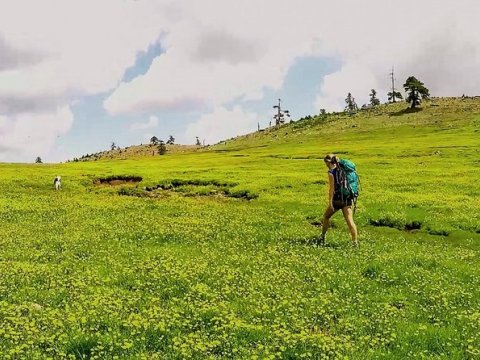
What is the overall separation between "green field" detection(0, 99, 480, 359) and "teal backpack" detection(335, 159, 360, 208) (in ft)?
7.98

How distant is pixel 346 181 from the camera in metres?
24.2

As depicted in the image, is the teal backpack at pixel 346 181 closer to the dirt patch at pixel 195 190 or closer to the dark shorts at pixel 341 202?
the dark shorts at pixel 341 202

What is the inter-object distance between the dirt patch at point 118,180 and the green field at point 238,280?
1703 cm

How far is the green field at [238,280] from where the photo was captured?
1150 cm

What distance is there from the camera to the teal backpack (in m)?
24.2

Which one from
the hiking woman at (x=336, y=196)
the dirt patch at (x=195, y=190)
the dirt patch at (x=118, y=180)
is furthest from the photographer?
the dirt patch at (x=118, y=180)

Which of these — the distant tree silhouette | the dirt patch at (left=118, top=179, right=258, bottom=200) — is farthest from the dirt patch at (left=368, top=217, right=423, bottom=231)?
the distant tree silhouette

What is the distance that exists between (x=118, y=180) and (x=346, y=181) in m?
41.7

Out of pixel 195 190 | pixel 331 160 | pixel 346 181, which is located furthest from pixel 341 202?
pixel 195 190

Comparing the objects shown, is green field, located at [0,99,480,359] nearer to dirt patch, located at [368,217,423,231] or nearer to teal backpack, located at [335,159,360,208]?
dirt patch, located at [368,217,423,231]

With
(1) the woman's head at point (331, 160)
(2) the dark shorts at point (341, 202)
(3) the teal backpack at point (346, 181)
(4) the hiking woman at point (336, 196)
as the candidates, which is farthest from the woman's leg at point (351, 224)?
(1) the woman's head at point (331, 160)

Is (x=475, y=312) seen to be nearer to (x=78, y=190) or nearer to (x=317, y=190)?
(x=317, y=190)

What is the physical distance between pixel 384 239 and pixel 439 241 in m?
3.56

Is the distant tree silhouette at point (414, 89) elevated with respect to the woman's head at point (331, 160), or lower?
elevated
